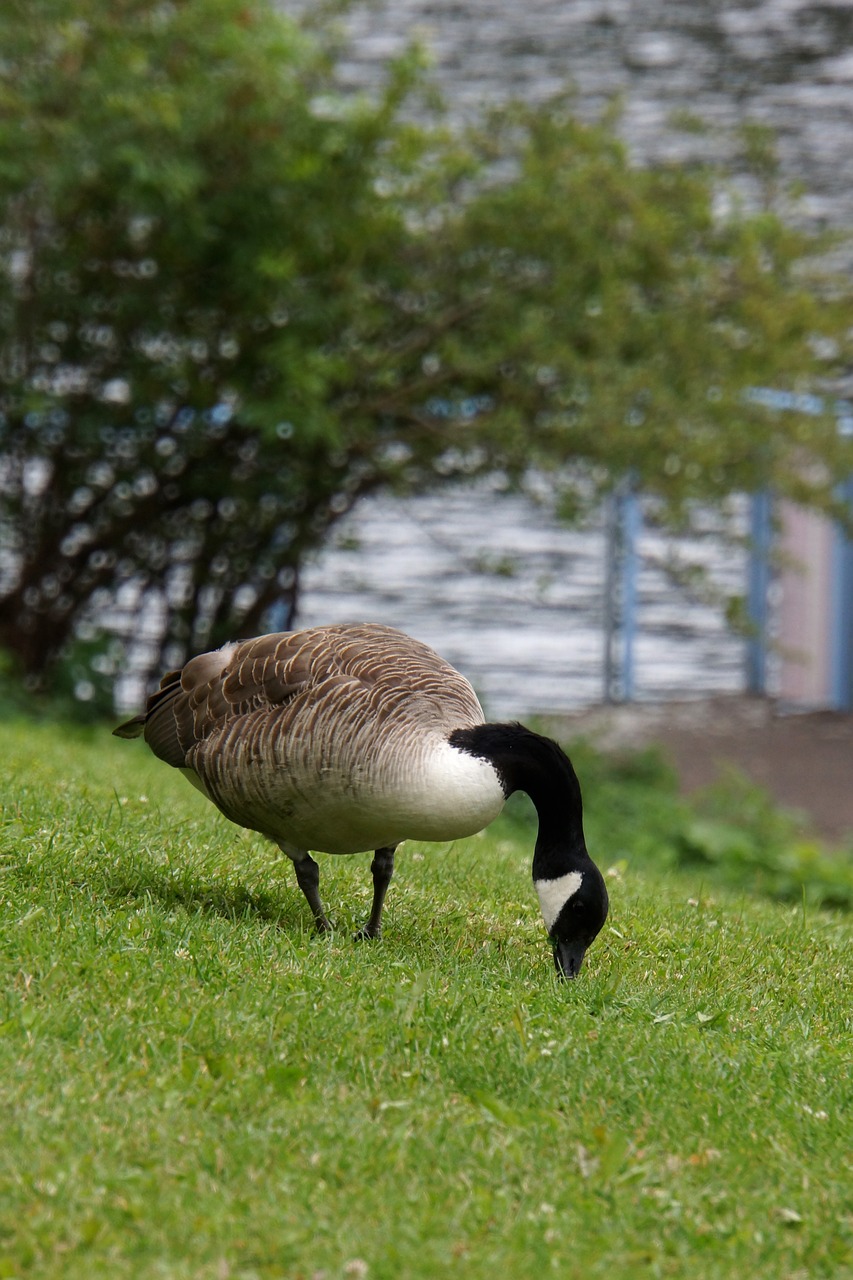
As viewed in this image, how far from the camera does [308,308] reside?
1116cm

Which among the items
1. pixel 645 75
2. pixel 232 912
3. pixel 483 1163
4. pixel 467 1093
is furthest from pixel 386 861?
pixel 645 75

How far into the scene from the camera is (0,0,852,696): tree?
10.6m

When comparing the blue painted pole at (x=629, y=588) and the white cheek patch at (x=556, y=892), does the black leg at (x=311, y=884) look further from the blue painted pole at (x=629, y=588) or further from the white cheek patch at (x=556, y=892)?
the blue painted pole at (x=629, y=588)

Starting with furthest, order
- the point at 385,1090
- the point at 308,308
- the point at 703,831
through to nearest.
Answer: the point at 703,831, the point at 308,308, the point at 385,1090

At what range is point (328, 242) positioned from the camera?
11.3 m

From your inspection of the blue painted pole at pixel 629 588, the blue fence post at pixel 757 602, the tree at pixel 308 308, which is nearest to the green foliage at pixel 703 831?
the tree at pixel 308 308

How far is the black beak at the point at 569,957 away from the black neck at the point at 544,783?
9.6 inches

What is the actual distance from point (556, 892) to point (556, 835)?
0.19 meters

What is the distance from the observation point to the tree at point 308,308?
10609 millimetres

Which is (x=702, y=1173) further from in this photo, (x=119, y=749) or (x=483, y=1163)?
(x=119, y=749)

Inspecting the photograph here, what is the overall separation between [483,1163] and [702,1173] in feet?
1.80

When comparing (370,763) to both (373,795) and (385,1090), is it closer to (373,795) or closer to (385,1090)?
(373,795)

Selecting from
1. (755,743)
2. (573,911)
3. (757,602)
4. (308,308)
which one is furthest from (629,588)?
(573,911)

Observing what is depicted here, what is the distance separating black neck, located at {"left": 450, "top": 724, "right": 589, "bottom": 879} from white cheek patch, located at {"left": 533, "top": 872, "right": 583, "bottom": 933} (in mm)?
25
